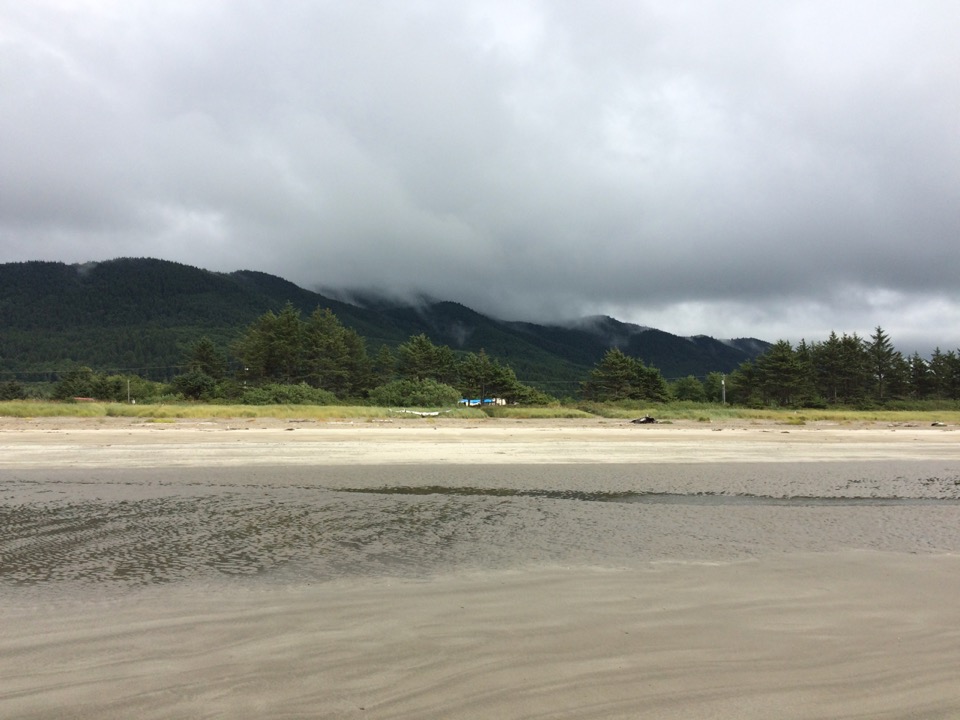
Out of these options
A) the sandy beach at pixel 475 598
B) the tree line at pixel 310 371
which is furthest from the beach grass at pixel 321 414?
the sandy beach at pixel 475 598

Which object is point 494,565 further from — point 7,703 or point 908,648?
point 7,703

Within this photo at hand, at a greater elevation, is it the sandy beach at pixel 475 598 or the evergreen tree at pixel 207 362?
the evergreen tree at pixel 207 362

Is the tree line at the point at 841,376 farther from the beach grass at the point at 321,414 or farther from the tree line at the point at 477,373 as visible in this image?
the beach grass at the point at 321,414

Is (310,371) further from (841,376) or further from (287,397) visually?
(841,376)

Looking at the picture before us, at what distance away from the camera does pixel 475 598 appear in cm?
524

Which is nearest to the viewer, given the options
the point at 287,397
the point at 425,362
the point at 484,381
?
the point at 287,397

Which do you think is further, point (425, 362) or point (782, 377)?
point (425, 362)

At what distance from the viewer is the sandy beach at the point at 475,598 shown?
3449 millimetres

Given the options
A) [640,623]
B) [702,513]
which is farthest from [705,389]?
[640,623]

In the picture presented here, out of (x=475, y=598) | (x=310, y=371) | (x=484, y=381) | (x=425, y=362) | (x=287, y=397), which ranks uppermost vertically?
(x=425, y=362)

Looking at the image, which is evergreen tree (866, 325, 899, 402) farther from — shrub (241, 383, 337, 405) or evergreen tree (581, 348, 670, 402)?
shrub (241, 383, 337, 405)

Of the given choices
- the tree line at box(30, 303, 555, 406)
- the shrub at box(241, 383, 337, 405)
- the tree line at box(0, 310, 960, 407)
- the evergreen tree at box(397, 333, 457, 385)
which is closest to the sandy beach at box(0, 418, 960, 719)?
the shrub at box(241, 383, 337, 405)

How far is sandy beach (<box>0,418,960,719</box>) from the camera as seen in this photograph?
345 centimetres

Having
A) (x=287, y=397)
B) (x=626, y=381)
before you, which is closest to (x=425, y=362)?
(x=287, y=397)
